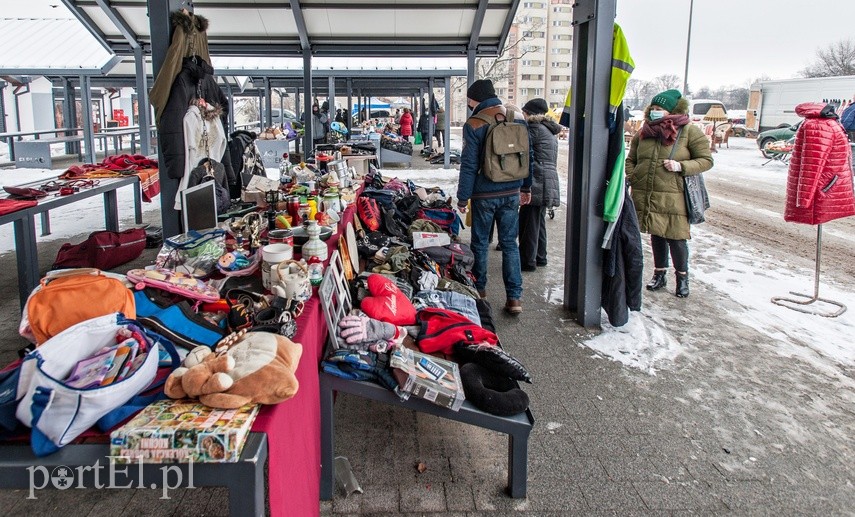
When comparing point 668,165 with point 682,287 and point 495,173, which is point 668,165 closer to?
point 682,287

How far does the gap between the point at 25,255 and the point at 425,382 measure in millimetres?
4373

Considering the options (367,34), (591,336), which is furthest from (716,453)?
(367,34)

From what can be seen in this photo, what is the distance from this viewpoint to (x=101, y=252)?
6.55m

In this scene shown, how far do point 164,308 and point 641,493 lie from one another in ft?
7.67

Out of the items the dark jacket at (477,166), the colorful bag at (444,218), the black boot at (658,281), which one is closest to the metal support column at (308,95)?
the colorful bag at (444,218)

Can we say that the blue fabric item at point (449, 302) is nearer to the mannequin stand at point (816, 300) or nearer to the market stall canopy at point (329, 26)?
the mannequin stand at point (816, 300)

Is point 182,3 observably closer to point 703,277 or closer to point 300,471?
point 300,471

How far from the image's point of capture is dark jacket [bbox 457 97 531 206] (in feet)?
17.2

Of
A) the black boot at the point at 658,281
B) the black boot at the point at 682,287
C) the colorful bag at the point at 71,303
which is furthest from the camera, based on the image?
the black boot at the point at 658,281

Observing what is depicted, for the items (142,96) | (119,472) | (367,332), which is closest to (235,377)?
(119,472)

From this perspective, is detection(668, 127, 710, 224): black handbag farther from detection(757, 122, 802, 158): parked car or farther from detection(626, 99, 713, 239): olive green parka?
detection(757, 122, 802, 158): parked car

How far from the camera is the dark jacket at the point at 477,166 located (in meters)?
5.23

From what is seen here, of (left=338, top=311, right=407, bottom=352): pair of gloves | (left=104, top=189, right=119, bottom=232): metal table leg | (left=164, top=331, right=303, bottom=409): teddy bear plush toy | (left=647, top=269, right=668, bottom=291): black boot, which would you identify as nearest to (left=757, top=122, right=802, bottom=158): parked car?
(left=647, top=269, right=668, bottom=291): black boot

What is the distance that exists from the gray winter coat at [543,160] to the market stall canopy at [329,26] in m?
2.90
